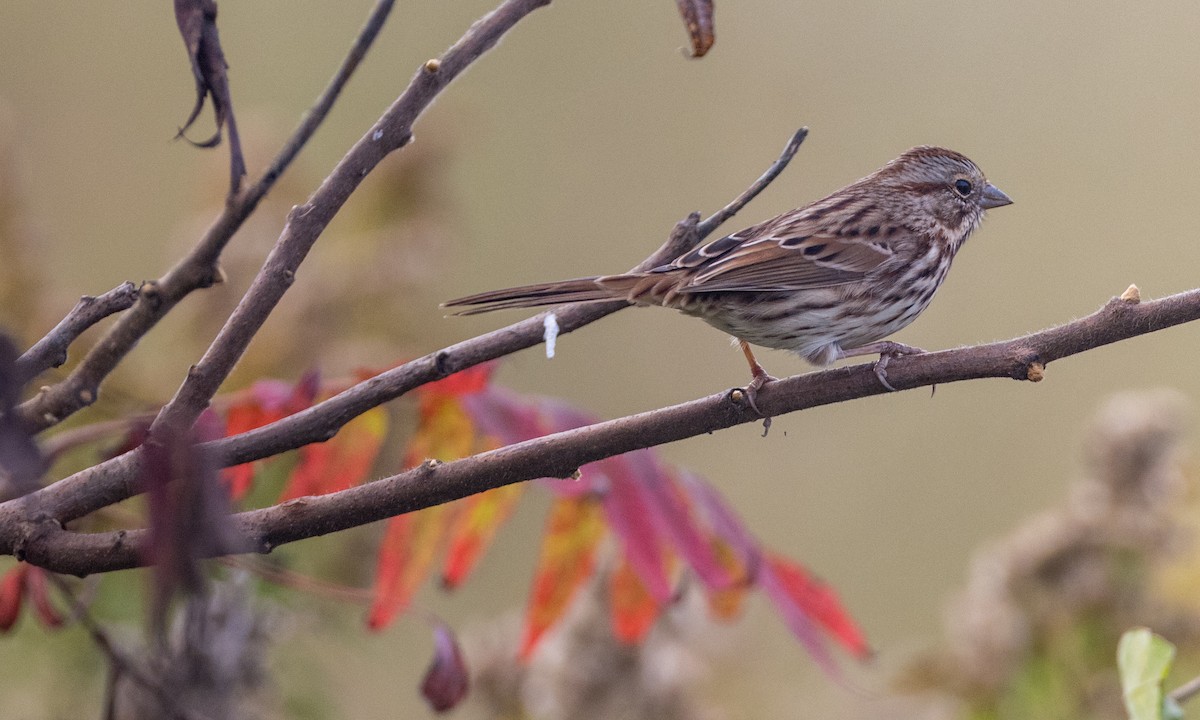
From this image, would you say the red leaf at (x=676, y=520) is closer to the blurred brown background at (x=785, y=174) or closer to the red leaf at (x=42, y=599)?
the red leaf at (x=42, y=599)

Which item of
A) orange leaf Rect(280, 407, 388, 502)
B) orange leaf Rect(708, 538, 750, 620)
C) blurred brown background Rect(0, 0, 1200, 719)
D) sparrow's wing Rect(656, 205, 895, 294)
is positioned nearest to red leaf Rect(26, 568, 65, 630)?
orange leaf Rect(280, 407, 388, 502)

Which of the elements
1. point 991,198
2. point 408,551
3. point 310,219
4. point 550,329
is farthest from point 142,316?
point 991,198

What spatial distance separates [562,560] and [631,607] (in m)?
0.17

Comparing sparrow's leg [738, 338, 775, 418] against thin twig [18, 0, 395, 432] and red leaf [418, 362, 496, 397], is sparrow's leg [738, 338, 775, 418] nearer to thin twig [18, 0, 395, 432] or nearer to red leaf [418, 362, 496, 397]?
red leaf [418, 362, 496, 397]

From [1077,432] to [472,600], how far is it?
2787 millimetres

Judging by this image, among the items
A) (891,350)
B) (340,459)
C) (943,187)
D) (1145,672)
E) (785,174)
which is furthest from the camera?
(785,174)

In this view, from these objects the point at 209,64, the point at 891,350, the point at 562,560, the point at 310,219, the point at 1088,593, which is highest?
the point at 209,64

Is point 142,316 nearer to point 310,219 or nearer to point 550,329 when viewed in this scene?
point 310,219

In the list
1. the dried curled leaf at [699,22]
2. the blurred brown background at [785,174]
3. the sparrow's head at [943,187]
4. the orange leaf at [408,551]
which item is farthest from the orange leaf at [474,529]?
the blurred brown background at [785,174]

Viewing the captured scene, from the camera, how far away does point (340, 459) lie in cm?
196

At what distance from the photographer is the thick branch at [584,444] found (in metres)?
1.18

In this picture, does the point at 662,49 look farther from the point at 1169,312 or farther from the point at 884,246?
the point at 1169,312

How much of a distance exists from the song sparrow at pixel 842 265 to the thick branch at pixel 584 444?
2.18ft

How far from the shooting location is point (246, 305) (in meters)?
1.29
